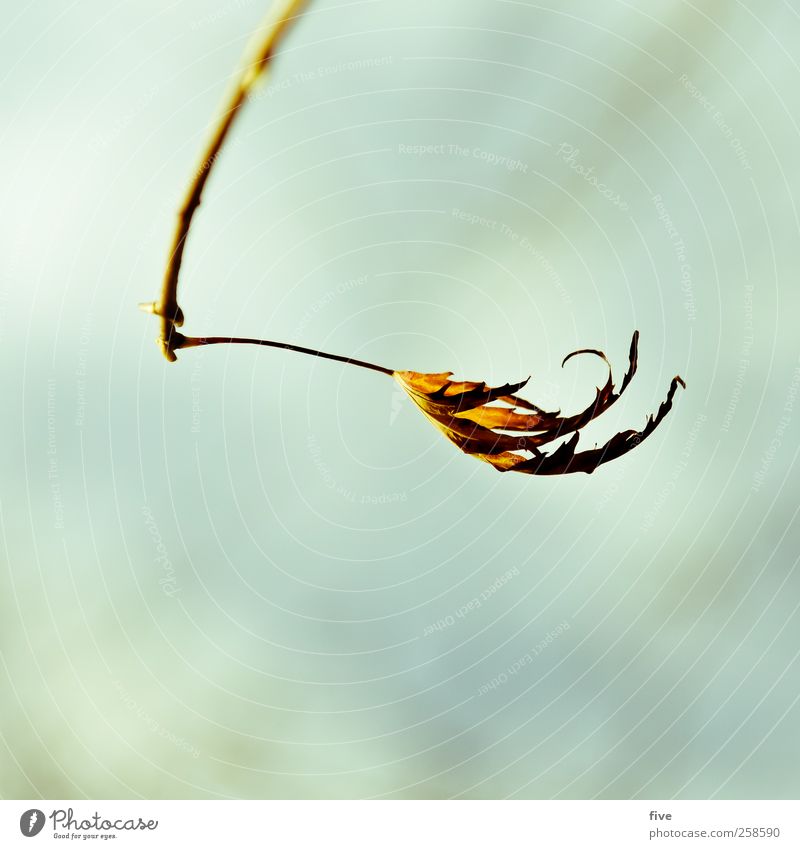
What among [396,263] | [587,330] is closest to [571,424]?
[587,330]

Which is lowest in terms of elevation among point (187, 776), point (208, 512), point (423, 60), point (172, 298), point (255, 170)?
point (187, 776)

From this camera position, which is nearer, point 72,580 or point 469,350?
point 72,580

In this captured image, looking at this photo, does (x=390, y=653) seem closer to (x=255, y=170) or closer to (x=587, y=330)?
(x=587, y=330)

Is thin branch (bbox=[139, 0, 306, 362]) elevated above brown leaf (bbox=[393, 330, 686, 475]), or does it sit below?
above

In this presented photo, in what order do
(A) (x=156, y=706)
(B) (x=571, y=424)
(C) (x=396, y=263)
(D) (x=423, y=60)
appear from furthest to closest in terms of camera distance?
(C) (x=396, y=263)
(A) (x=156, y=706)
(D) (x=423, y=60)
(B) (x=571, y=424)

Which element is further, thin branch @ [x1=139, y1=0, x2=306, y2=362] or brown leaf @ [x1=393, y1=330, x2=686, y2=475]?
brown leaf @ [x1=393, y1=330, x2=686, y2=475]
